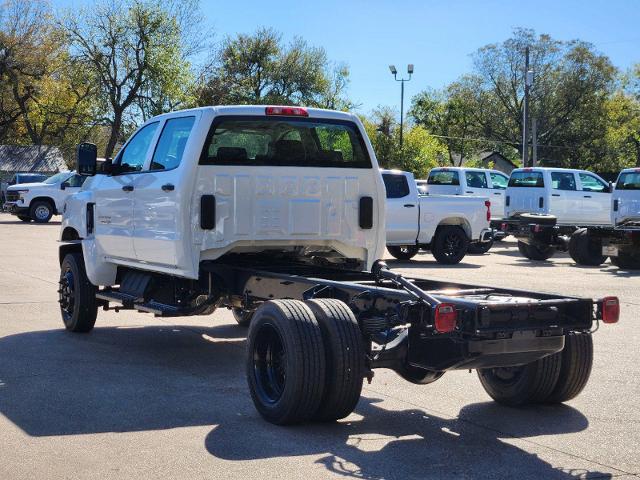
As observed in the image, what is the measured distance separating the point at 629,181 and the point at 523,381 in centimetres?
1623

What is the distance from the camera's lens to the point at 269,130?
848 cm

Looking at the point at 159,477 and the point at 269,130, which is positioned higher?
the point at 269,130

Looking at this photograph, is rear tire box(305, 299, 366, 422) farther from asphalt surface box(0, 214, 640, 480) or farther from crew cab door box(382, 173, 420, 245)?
crew cab door box(382, 173, 420, 245)

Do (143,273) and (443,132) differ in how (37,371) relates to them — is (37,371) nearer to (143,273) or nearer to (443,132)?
(143,273)

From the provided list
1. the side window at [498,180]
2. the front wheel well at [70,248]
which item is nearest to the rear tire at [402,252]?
the side window at [498,180]

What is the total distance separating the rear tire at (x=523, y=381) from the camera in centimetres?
671

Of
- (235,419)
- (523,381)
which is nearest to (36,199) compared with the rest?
(235,419)

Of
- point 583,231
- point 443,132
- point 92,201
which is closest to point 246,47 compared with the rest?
point 443,132

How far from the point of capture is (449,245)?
2069 centimetres

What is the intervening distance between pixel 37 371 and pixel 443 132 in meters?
89.7

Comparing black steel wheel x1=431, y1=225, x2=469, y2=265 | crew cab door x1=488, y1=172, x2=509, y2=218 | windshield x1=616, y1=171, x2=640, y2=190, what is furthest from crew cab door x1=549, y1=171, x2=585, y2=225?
black steel wheel x1=431, y1=225, x2=469, y2=265

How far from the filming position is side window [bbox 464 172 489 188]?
28906 mm

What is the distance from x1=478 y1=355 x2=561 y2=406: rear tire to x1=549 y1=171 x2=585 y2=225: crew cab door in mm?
18809

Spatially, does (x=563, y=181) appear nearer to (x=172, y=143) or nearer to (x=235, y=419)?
(x=172, y=143)
